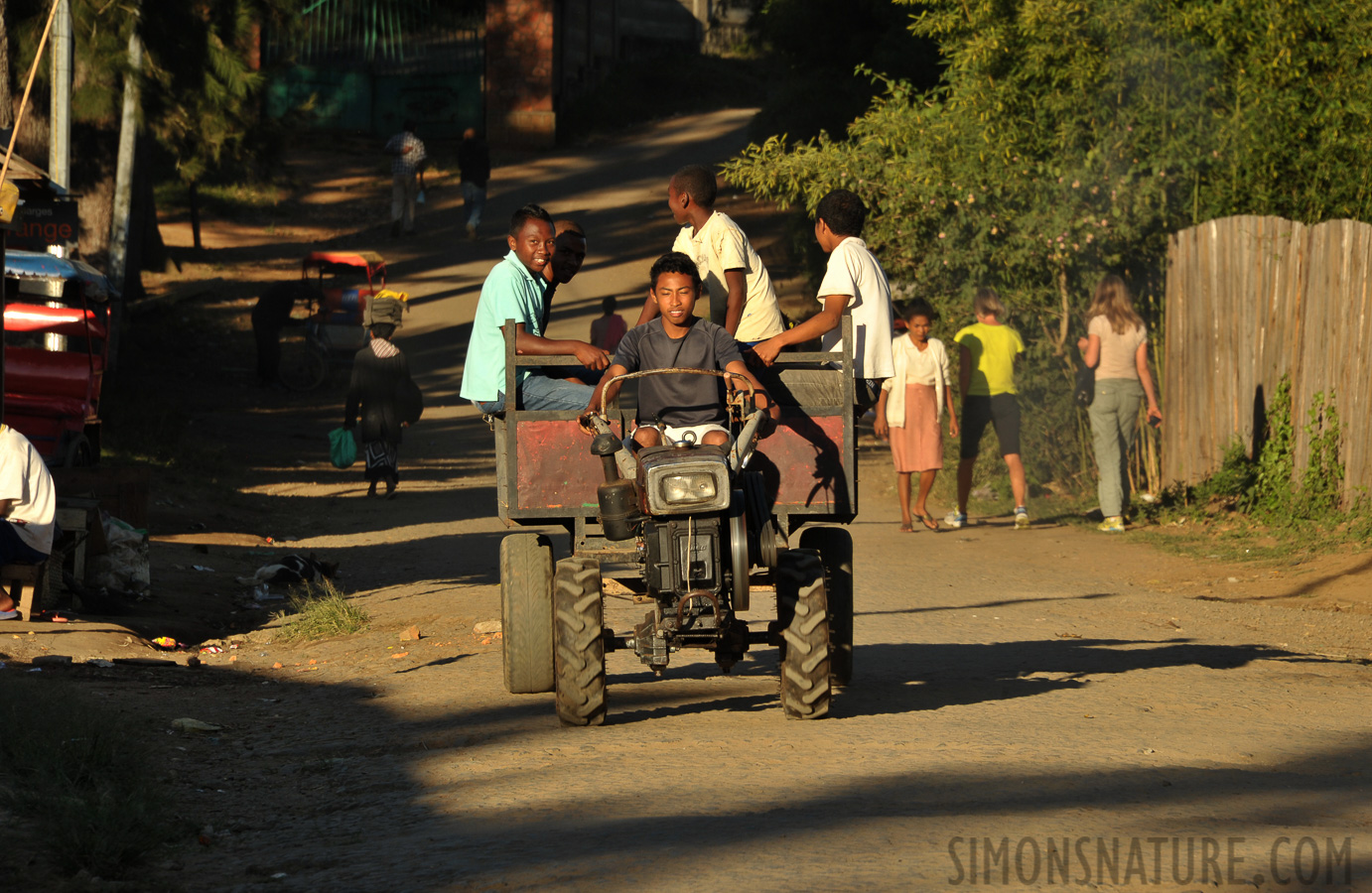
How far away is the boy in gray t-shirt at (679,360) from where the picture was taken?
21.2ft

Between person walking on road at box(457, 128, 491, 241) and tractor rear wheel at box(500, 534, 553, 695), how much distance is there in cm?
2443

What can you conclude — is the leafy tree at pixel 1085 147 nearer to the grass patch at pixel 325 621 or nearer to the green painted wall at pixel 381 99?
the grass patch at pixel 325 621

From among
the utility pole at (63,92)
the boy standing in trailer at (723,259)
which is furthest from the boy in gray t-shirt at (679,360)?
the utility pole at (63,92)

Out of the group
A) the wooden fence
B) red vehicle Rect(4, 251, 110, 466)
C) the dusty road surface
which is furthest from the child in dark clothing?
the wooden fence

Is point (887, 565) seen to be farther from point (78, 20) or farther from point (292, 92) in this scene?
point (292, 92)

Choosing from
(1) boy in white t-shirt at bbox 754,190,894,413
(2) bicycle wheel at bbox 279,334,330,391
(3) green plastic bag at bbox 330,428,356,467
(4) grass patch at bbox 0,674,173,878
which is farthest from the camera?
(2) bicycle wheel at bbox 279,334,330,391

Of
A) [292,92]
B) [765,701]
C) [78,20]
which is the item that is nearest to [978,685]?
[765,701]

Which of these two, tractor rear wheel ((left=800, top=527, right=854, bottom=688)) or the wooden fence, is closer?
tractor rear wheel ((left=800, top=527, right=854, bottom=688))

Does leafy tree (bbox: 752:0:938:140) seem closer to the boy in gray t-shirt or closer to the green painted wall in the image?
the green painted wall

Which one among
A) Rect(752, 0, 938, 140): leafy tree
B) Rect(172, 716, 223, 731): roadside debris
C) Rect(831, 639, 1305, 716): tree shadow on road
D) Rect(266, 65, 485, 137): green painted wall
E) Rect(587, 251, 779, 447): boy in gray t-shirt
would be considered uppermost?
Rect(266, 65, 485, 137): green painted wall

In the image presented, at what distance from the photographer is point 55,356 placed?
11781mm

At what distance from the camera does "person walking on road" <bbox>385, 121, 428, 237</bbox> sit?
101 ft

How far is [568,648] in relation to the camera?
6.13 meters

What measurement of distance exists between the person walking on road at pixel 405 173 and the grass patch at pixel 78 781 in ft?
82.8
